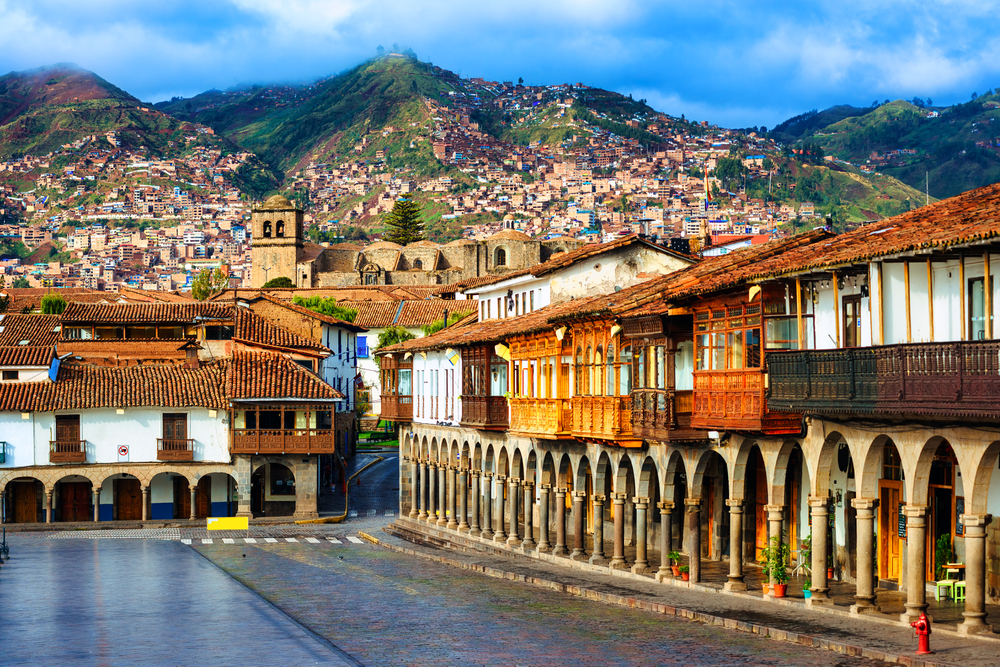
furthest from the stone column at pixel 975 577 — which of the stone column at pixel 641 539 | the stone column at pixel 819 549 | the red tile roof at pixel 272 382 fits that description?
the red tile roof at pixel 272 382

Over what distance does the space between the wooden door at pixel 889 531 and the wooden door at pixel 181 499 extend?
37.9m

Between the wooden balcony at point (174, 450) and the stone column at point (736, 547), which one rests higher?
the wooden balcony at point (174, 450)

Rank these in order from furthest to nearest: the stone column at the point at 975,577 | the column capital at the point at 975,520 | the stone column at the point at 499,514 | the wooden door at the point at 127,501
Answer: the wooden door at the point at 127,501, the stone column at the point at 499,514, the column capital at the point at 975,520, the stone column at the point at 975,577

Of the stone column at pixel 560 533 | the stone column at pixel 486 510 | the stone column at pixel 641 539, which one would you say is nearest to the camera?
the stone column at pixel 641 539

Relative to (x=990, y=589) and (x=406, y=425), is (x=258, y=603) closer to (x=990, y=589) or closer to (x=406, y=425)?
(x=990, y=589)

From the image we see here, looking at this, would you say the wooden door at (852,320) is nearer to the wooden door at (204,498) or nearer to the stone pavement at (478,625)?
the stone pavement at (478,625)

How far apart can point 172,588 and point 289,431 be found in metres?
24.5

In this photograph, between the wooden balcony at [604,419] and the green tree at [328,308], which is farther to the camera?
the green tree at [328,308]

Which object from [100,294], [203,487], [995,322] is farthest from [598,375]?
[100,294]

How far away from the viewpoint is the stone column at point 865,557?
24078 mm

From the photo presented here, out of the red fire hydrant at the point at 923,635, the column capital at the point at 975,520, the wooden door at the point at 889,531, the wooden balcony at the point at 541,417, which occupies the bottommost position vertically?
the red fire hydrant at the point at 923,635

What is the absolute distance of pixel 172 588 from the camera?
33.8m

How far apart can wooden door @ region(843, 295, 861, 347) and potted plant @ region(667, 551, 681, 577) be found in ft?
27.2

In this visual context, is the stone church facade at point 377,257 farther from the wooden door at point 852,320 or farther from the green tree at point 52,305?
the wooden door at point 852,320
